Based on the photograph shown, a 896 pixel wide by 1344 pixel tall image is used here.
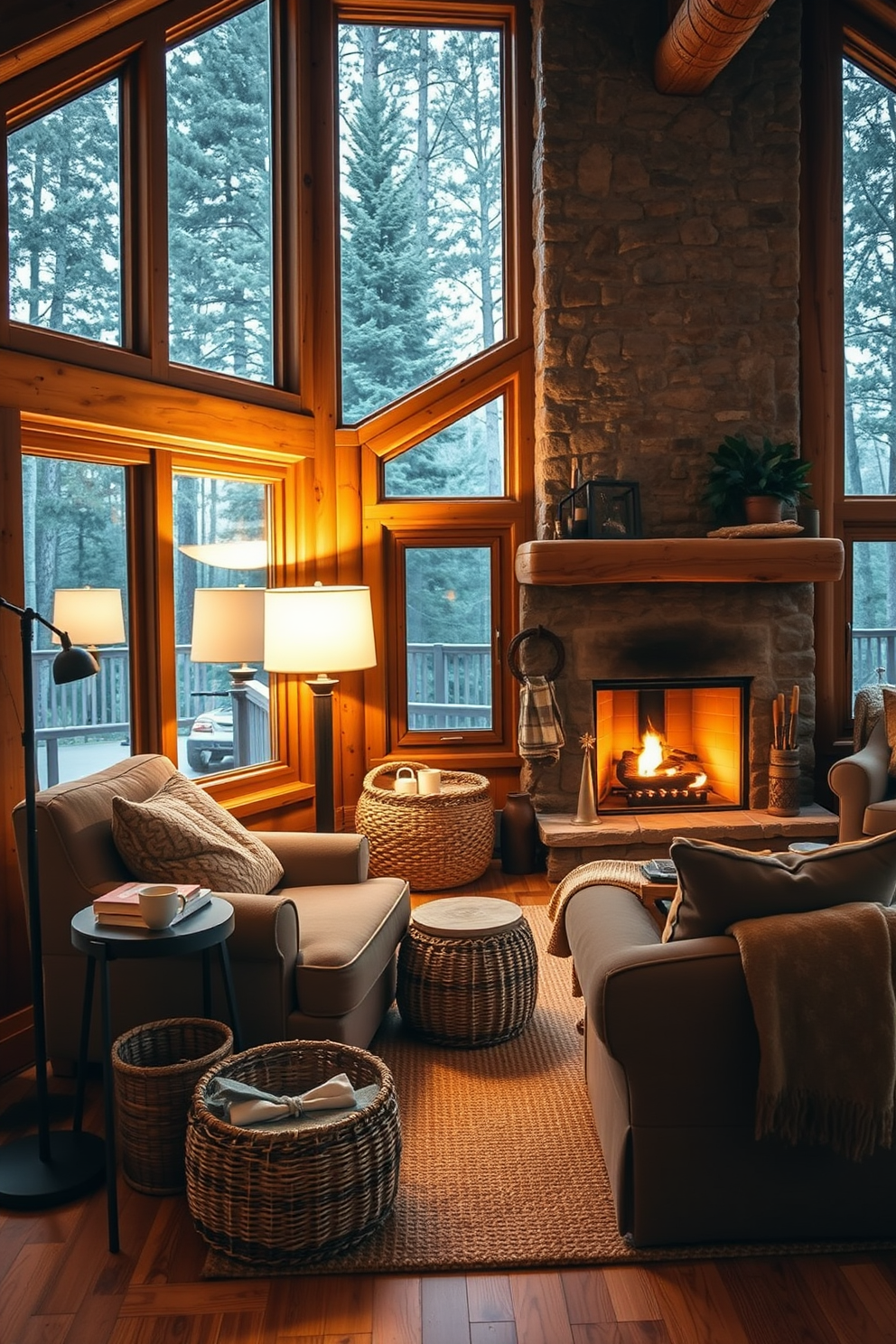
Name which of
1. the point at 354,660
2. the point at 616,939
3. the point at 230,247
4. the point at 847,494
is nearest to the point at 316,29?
the point at 230,247

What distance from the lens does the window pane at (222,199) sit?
191 inches

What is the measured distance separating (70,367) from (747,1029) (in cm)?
323

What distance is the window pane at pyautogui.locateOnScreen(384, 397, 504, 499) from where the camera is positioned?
5844mm

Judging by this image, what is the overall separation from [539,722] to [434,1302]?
331 cm

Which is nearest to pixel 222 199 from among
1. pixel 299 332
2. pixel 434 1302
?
pixel 299 332

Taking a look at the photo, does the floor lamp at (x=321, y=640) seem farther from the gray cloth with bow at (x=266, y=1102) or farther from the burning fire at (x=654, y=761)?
the gray cloth with bow at (x=266, y=1102)

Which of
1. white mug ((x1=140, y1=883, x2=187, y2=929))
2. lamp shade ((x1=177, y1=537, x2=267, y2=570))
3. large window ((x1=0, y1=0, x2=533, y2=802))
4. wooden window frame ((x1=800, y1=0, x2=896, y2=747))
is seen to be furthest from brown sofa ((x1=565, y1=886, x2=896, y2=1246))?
wooden window frame ((x1=800, y1=0, x2=896, y2=747))

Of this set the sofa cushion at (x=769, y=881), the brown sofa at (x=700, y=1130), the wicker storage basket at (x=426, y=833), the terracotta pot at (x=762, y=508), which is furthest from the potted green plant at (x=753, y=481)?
the brown sofa at (x=700, y=1130)

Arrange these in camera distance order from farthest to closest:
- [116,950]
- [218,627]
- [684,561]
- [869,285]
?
[869,285] < [684,561] < [218,627] < [116,950]

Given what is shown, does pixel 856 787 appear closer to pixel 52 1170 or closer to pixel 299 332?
pixel 299 332

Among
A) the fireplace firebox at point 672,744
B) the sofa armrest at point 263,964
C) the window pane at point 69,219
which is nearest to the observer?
the sofa armrest at point 263,964

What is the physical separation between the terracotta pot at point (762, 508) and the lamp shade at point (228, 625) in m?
2.37

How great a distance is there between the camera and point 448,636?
588cm

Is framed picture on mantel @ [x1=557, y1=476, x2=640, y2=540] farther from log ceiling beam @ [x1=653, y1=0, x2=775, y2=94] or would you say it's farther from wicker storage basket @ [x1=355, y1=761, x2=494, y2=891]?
log ceiling beam @ [x1=653, y1=0, x2=775, y2=94]
